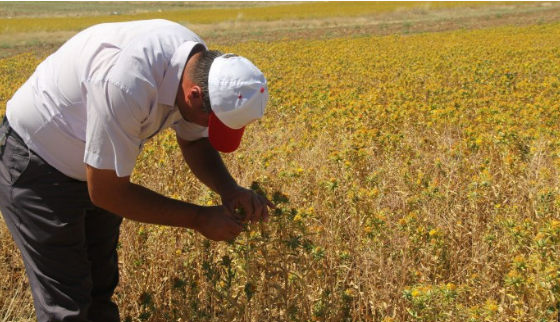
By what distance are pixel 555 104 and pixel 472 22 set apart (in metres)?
26.0

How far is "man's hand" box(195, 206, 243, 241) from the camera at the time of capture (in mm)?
2400

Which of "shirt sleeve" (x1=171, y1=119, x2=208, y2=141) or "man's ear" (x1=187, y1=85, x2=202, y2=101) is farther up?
"man's ear" (x1=187, y1=85, x2=202, y2=101)

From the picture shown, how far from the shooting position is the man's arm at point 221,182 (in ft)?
8.42

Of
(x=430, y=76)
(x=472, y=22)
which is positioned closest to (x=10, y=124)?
(x=430, y=76)

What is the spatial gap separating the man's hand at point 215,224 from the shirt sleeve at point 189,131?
41 cm

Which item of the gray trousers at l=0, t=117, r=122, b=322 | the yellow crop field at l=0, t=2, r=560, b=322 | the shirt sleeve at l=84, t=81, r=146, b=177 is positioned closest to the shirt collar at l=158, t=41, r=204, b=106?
the shirt sleeve at l=84, t=81, r=146, b=177

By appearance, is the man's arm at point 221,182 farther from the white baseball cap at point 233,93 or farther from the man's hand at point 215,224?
the white baseball cap at point 233,93

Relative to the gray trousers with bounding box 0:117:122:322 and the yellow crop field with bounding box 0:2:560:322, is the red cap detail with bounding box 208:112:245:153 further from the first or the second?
the gray trousers with bounding box 0:117:122:322

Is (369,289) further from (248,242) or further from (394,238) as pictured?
(248,242)

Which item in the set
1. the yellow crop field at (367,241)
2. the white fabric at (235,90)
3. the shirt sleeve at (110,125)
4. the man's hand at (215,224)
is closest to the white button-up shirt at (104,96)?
the shirt sleeve at (110,125)

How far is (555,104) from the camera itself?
596cm

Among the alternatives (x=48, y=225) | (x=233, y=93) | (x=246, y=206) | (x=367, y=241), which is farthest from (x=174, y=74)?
(x=367, y=241)

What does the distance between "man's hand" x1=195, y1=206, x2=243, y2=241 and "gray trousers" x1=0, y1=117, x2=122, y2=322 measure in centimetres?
53

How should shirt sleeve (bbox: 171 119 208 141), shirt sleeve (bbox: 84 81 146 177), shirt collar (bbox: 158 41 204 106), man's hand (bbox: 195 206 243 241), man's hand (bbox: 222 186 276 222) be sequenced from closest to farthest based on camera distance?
1. shirt sleeve (bbox: 84 81 146 177)
2. shirt collar (bbox: 158 41 204 106)
3. man's hand (bbox: 195 206 243 241)
4. man's hand (bbox: 222 186 276 222)
5. shirt sleeve (bbox: 171 119 208 141)
